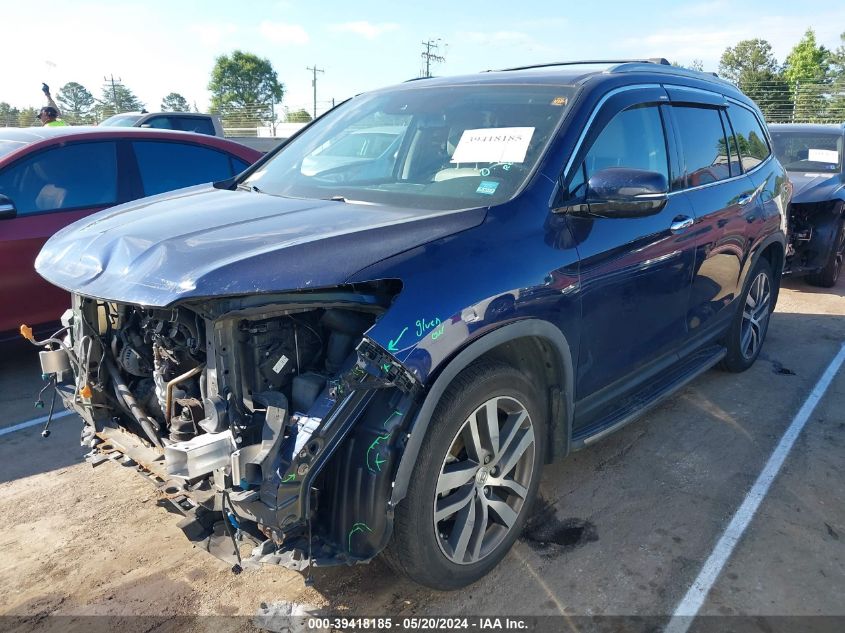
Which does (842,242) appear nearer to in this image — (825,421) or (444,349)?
(825,421)

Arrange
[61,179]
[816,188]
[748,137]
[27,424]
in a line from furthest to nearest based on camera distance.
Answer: [816,188] < [61,179] < [748,137] < [27,424]

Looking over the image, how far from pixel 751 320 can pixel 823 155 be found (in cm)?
481

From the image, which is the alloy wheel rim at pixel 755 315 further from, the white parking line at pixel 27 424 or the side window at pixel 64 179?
the side window at pixel 64 179

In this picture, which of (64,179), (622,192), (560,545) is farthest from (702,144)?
(64,179)

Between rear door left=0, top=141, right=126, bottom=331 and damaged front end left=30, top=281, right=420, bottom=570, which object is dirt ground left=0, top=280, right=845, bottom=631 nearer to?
damaged front end left=30, top=281, right=420, bottom=570

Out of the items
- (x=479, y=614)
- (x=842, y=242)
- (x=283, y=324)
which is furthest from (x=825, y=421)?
(x=842, y=242)

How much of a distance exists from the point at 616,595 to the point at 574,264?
54.1 inches

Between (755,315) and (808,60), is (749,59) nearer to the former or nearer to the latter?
(808,60)

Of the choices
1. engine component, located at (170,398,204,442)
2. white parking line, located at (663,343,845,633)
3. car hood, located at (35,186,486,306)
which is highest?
car hood, located at (35,186,486,306)

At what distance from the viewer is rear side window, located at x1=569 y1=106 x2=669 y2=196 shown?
3.02 m

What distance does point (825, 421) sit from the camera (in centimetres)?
430

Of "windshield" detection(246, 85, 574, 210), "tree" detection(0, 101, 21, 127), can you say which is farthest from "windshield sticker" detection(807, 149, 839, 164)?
"tree" detection(0, 101, 21, 127)

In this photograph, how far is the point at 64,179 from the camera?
200 inches

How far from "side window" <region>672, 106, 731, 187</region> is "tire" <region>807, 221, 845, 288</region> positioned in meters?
4.43
